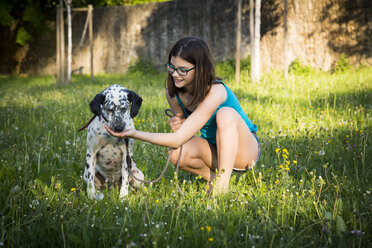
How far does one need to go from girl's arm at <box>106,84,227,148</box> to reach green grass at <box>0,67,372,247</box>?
41 cm

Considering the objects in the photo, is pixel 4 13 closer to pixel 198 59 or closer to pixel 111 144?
pixel 111 144

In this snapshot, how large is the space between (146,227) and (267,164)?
6.43 feet

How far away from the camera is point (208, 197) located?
2.95 meters

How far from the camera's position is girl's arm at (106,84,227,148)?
2.78 m

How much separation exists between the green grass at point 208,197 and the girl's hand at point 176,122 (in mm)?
558

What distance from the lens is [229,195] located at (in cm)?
296

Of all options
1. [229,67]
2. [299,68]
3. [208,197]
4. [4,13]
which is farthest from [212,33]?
[208,197]

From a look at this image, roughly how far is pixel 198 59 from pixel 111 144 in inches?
45.0

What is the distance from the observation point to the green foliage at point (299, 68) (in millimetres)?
10922

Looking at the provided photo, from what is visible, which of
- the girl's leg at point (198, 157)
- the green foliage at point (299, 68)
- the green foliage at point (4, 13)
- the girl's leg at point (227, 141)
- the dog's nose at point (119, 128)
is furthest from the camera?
the green foliage at point (4, 13)

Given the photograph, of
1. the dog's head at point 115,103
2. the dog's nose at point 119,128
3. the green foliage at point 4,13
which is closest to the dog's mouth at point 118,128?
the dog's nose at point 119,128

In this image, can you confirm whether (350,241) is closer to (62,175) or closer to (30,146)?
(62,175)

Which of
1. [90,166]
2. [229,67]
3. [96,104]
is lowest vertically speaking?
[90,166]

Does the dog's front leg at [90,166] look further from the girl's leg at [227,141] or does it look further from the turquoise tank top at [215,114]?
the girl's leg at [227,141]
